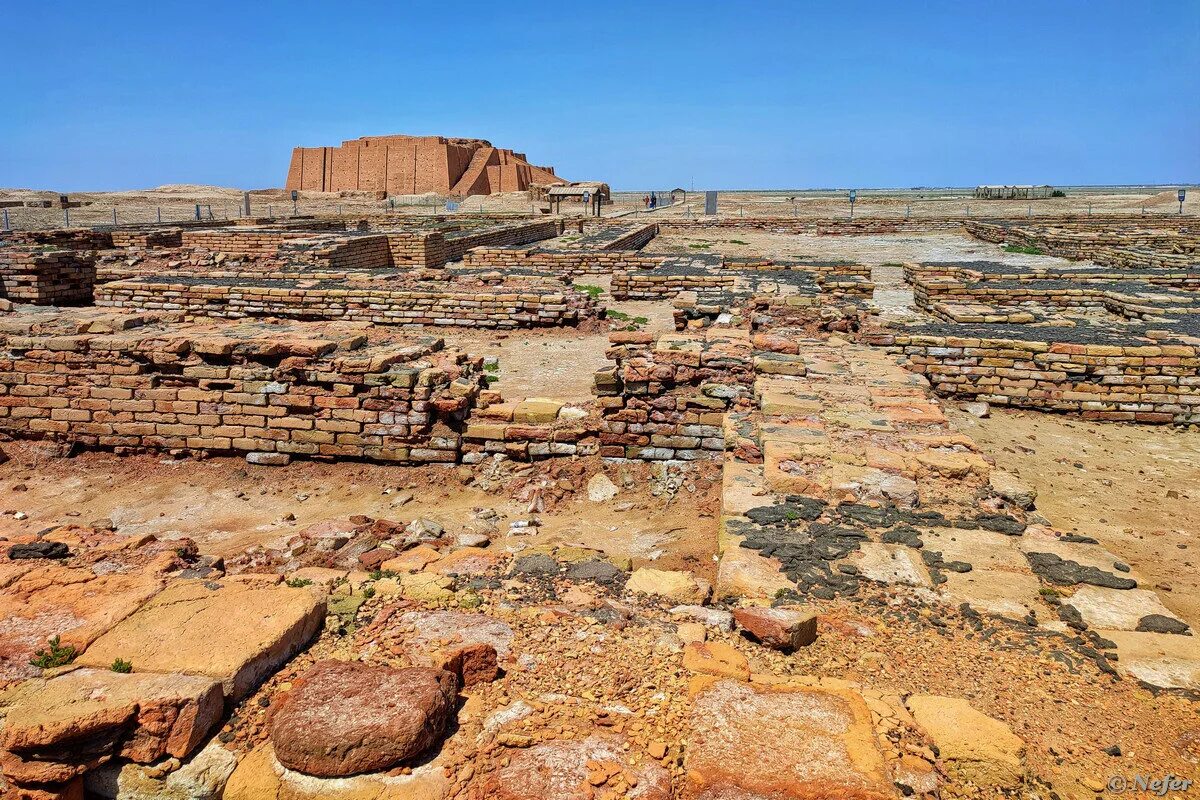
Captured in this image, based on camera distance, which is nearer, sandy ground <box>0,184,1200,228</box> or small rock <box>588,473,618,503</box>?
small rock <box>588,473,618,503</box>

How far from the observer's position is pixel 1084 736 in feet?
7.14

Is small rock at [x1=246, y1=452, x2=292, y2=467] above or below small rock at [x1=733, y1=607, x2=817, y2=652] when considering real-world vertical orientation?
below

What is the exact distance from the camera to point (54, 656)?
2.54 m

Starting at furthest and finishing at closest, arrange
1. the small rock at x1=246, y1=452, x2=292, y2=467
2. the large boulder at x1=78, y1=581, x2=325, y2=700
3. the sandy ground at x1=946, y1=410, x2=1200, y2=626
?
the small rock at x1=246, y1=452, x2=292, y2=467 < the sandy ground at x1=946, y1=410, x2=1200, y2=626 < the large boulder at x1=78, y1=581, x2=325, y2=700

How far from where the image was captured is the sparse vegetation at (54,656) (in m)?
2.53

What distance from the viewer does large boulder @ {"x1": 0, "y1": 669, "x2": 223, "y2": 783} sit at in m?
2.14

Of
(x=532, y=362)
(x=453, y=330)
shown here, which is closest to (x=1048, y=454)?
(x=532, y=362)

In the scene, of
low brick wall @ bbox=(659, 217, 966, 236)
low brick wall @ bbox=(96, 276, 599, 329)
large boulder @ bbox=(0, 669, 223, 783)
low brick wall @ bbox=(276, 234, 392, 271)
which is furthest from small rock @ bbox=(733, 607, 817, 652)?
low brick wall @ bbox=(659, 217, 966, 236)

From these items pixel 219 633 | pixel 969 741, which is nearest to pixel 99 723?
pixel 219 633

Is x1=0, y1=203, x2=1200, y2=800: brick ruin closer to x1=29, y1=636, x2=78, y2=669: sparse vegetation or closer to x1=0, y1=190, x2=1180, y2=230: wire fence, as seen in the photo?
x1=29, y1=636, x2=78, y2=669: sparse vegetation

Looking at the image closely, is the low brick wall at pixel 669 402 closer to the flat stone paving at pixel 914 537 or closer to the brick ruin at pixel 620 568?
the brick ruin at pixel 620 568

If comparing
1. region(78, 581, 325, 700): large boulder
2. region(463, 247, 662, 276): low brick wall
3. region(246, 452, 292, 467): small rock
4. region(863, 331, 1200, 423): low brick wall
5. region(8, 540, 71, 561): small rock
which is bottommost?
region(246, 452, 292, 467): small rock

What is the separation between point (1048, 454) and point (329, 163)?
57.7 metres

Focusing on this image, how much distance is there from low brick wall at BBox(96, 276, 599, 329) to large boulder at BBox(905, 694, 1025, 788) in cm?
892
